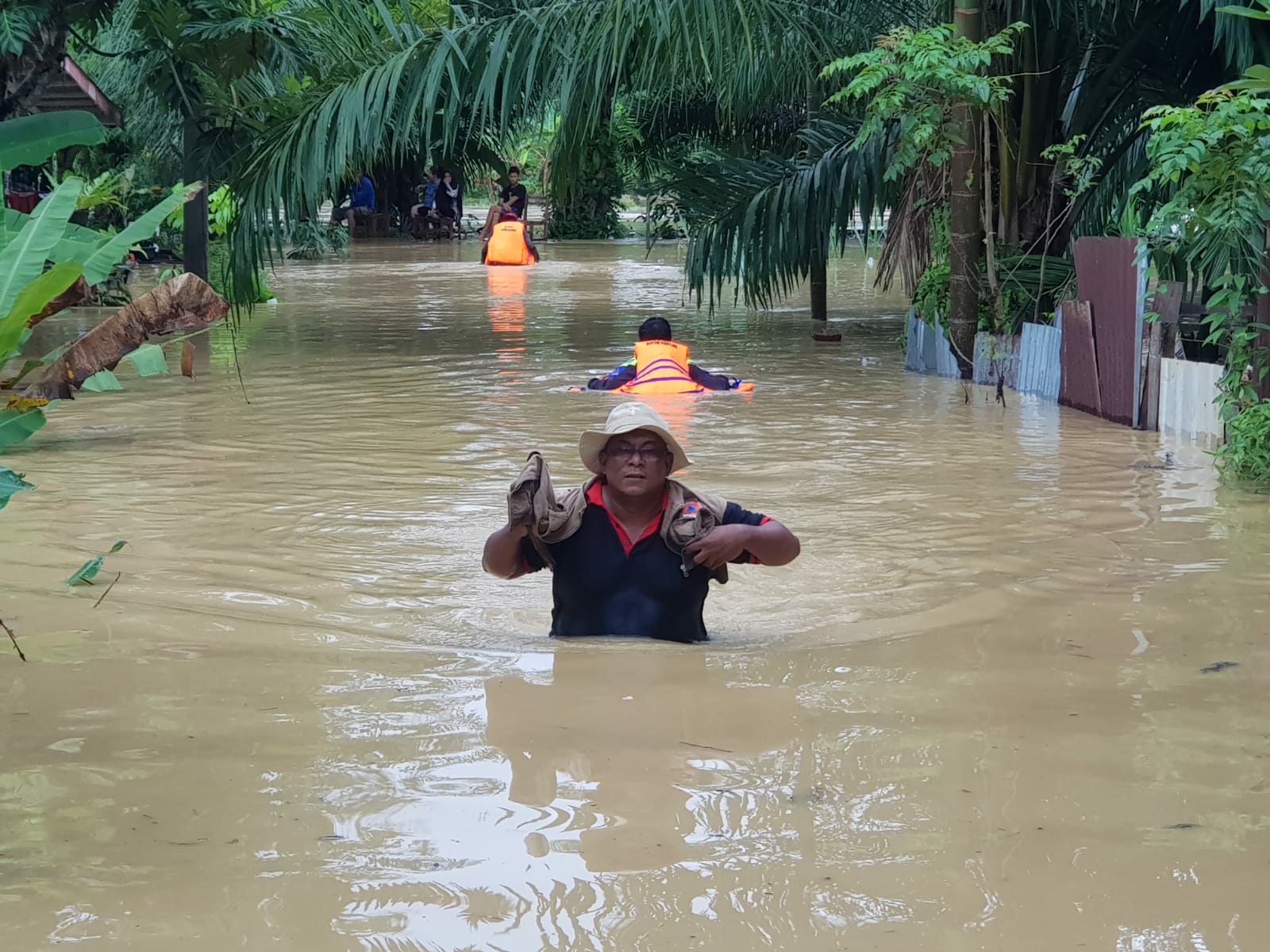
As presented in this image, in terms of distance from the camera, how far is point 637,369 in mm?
12367

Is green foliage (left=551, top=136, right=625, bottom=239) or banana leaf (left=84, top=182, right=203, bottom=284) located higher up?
green foliage (left=551, top=136, right=625, bottom=239)

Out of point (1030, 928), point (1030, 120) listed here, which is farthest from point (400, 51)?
point (1030, 928)

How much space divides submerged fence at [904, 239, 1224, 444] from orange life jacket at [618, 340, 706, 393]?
2.45 meters

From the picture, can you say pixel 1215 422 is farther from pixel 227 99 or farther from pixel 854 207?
pixel 227 99

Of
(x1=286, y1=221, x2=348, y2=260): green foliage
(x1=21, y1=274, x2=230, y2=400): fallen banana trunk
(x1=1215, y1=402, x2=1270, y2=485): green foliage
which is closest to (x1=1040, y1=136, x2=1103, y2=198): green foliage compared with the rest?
(x1=1215, y1=402, x2=1270, y2=485): green foliage

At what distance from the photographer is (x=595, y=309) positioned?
20.1m

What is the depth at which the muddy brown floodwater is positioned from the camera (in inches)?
134

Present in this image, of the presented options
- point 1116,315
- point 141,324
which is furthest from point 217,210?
point 141,324

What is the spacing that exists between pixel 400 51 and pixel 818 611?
904 cm

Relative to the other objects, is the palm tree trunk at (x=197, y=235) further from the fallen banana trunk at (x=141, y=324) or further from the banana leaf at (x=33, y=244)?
the banana leaf at (x=33, y=244)

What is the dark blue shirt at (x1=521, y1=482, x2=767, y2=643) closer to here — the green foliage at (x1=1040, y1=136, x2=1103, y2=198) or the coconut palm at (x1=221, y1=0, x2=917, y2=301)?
the green foliage at (x1=1040, y1=136, x2=1103, y2=198)

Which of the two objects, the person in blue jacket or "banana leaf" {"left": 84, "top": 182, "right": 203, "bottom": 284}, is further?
the person in blue jacket

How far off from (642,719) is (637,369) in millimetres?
7889

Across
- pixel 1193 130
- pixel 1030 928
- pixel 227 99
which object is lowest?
pixel 1030 928
